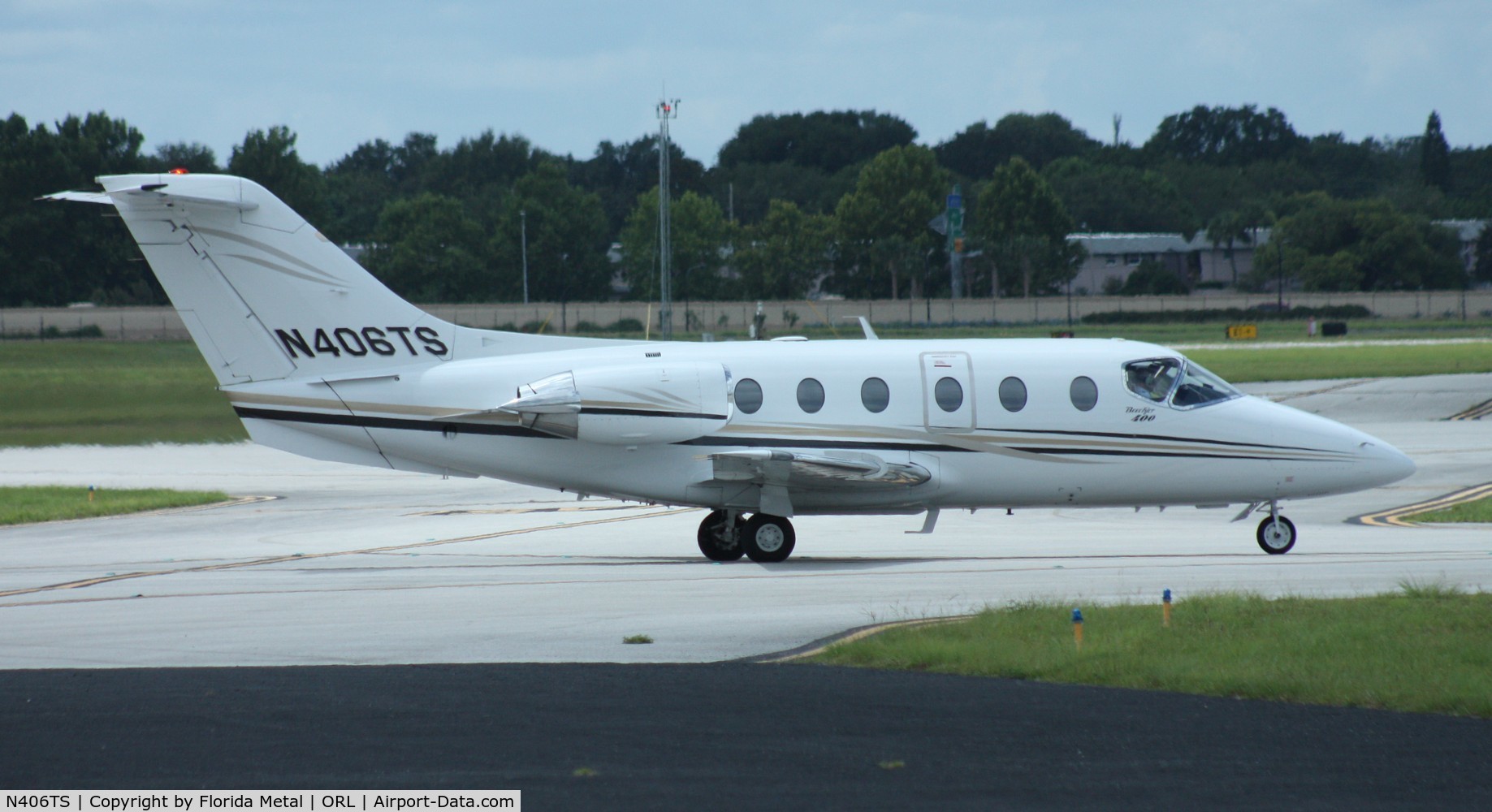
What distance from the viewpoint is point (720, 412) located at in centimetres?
1831

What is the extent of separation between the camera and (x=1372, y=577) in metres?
15.6

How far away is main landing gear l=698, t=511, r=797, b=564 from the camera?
18.8 m

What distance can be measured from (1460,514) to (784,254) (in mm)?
90616

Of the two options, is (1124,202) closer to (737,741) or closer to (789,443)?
(789,443)

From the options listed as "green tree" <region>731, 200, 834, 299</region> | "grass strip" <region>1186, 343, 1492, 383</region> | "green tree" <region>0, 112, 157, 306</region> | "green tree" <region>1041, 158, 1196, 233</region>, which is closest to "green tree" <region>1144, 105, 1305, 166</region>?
"green tree" <region>1041, 158, 1196, 233</region>

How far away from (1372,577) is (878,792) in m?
9.56

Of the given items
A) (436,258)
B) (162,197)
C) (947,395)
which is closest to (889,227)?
(436,258)

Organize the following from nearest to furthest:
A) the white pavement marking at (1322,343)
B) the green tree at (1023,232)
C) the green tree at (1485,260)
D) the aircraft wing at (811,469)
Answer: the aircraft wing at (811,469) < the white pavement marking at (1322,343) < the green tree at (1023,232) < the green tree at (1485,260)

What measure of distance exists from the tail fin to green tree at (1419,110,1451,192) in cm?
17085

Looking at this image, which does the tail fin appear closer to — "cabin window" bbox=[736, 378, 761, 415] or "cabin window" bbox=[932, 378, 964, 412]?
"cabin window" bbox=[736, 378, 761, 415]

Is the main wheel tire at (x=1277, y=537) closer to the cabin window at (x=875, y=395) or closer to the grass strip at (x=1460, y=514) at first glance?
the grass strip at (x=1460, y=514)

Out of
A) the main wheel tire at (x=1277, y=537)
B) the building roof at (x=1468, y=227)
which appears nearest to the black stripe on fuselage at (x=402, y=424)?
the main wheel tire at (x=1277, y=537)

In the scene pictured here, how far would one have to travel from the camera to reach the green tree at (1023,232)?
379 feet

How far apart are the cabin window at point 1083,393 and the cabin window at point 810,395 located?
327 cm
